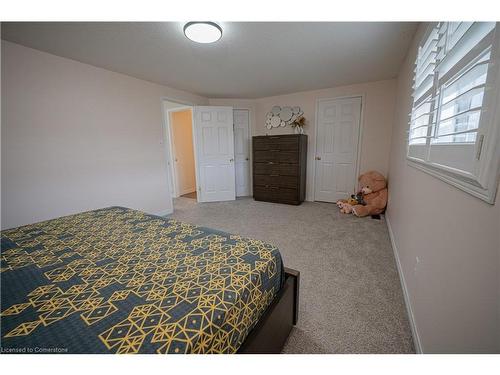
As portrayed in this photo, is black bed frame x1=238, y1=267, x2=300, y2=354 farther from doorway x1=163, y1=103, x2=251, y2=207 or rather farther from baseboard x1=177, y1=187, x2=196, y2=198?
baseboard x1=177, y1=187, x2=196, y2=198

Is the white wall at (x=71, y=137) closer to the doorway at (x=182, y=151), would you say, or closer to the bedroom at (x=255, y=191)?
the bedroom at (x=255, y=191)

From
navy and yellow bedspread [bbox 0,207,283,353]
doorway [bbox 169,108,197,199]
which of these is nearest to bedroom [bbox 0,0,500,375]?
navy and yellow bedspread [bbox 0,207,283,353]

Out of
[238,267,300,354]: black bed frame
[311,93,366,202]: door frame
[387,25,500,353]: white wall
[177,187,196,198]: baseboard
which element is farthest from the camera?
[177,187,196,198]: baseboard

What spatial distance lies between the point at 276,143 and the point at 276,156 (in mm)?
258

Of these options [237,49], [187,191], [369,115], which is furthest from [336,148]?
[187,191]

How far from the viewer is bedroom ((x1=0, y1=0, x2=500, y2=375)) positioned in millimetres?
690

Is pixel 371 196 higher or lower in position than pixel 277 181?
lower

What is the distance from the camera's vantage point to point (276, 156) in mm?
4008

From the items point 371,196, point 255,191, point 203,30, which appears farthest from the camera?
point 255,191

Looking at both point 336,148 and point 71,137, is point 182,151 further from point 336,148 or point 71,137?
point 336,148

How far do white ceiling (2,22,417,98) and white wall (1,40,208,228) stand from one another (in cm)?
22

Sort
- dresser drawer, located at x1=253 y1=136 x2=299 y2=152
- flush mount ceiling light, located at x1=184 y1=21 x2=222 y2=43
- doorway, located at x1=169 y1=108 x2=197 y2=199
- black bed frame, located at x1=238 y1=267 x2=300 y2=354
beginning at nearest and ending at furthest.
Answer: black bed frame, located at x1=238 y1=267 x2=300 y2=354 < flush mount ceiling light, located at x1=184 y1=21 x2=222 y2=43 < dresser drawer, located at x1=253 y1=136 x2=299 y2=152 < doorway, located at x1=169 y1=108 x2=197 y2=199

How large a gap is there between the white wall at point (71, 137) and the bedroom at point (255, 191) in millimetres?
18
